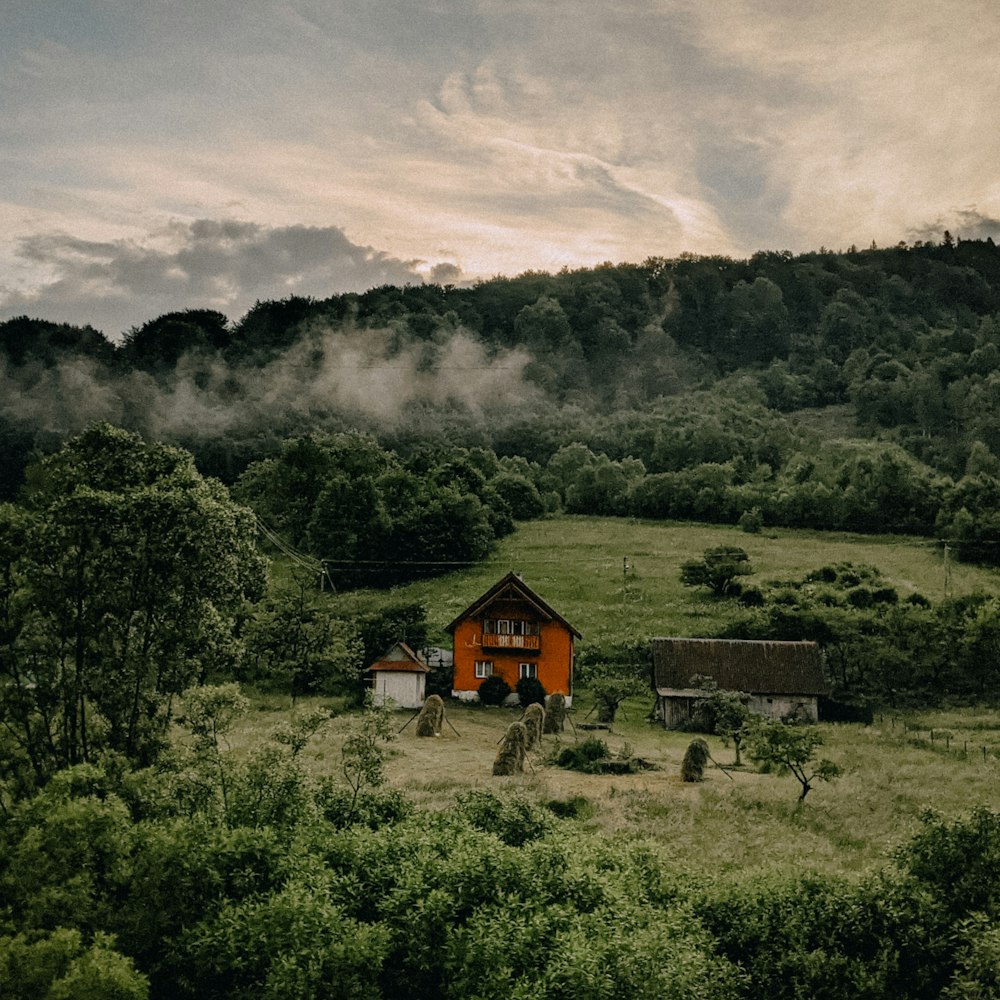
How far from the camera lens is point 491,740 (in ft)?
136

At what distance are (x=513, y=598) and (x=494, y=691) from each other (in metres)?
5.33

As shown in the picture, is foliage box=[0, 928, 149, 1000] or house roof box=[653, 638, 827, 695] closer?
foliage box=[0, 928, 149, 1000]

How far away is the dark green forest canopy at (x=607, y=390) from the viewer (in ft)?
327

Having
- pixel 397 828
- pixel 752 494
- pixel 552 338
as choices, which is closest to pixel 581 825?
pixel 397 828

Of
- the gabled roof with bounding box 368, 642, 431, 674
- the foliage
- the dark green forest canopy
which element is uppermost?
the dark green forest canopy

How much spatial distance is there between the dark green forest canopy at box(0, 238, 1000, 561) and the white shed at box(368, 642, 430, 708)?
50476mm

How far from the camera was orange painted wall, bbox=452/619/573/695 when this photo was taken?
50.6 m

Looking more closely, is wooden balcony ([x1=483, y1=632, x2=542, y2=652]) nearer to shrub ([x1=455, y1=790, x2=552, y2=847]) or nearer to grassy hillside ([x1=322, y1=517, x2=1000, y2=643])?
grassy hillside ([x1=322, y1=517, x2=1000, y2=643])

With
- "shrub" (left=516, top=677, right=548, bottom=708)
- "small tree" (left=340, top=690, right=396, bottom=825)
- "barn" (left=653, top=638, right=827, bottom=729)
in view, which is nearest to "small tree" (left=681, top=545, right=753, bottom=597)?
"barn" (left=653, top=638, right=827, bottom=729)

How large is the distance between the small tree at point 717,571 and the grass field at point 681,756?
127 centimetres

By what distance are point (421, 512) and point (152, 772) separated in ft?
171

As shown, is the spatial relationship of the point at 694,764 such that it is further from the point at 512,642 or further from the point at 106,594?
the point at 106,594

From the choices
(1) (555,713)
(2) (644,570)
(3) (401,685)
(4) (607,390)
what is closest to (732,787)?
(1) (555,713)

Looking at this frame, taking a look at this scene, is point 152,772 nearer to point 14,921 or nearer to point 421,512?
Answer: point 14,921
